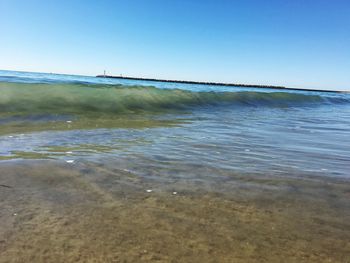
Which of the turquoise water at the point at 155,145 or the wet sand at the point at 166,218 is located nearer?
the wet sand at the point at 166,218

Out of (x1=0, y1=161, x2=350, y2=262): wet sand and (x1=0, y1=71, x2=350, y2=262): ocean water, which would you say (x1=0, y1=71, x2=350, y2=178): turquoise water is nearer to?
(x1=0, y1=71, x2=350, y2=262): ocean water

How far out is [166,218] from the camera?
3.63 m

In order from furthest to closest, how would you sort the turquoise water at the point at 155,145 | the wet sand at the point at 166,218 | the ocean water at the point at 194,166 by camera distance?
the turquoise water at the point at 155,145 → the ocean water at the point at 194,166 → the wet sand at the point at 166,218

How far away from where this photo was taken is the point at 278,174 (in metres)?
5.44

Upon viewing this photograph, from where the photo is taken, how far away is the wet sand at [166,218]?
2945 millimetres

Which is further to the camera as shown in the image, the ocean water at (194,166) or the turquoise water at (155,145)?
the turquoise water at (155,145)

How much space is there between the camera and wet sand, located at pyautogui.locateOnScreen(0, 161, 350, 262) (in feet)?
9.66

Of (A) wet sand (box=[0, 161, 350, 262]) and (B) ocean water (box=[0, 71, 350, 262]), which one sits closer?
(A) wet sand (box=[0, 161, 350, 262])

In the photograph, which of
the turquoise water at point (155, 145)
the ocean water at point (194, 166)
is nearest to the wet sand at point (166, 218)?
the ocean water at point (194, 166)

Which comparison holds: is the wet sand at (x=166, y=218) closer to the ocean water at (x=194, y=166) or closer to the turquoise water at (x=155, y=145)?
the ocean water at (x=194, y=166)

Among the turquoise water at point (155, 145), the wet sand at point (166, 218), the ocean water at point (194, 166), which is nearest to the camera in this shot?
the wet sand at point (166, 218)

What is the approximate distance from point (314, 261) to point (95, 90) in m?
16.0

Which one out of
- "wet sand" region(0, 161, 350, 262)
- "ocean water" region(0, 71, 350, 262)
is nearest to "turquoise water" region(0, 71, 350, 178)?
"ocean water" region(0, 71, 350, 262)

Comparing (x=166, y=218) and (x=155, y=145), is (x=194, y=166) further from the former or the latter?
(x=166, y=218)
